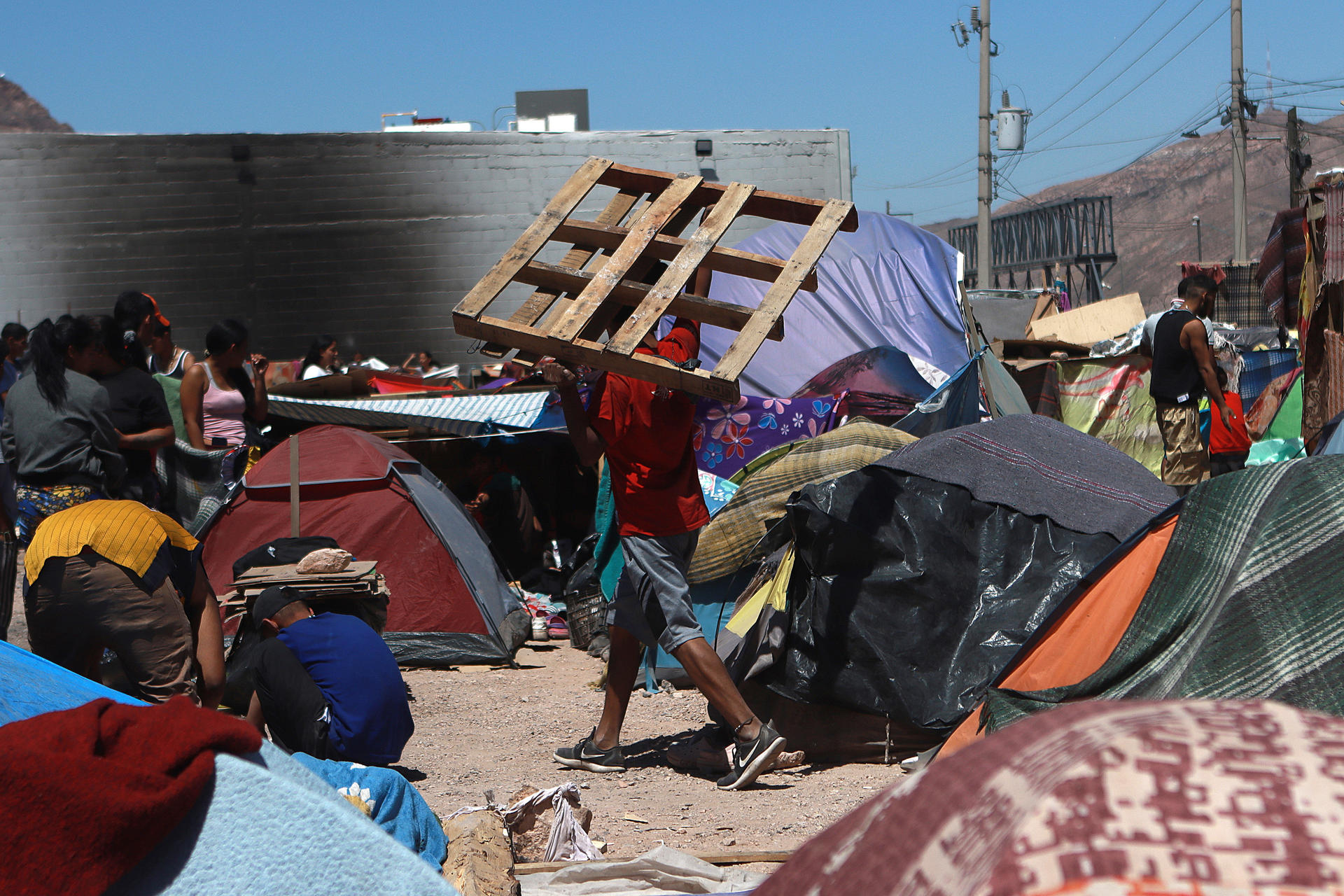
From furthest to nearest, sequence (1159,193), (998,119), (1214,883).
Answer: (1159,193) < (998,119) < (1214,883)

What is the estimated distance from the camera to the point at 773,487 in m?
5.46

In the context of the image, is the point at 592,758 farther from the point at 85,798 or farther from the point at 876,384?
the point at 876,384

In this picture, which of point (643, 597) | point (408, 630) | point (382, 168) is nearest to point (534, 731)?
point (643, 597)

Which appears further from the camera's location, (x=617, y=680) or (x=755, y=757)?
(x=617, y=680)

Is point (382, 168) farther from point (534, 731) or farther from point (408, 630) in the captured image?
point (534, 731)

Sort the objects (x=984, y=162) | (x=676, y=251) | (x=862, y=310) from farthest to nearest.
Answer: (x=984, y=162), (x=862, y=310), (x=676, y=251)

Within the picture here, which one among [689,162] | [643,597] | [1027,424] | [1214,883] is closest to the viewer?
[1214,883]

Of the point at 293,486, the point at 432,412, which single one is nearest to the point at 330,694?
the point at 293,486

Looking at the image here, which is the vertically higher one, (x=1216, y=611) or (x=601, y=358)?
(x=601, y=358)

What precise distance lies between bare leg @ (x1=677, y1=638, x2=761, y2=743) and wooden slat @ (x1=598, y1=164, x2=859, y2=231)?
1686 mm

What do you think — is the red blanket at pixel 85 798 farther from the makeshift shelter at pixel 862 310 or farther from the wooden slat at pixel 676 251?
the makeshift shelter at pixel 862 310

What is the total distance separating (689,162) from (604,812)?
52.5 feet

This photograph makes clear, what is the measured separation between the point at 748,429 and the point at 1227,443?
10.5 ft

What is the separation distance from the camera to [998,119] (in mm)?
32469
